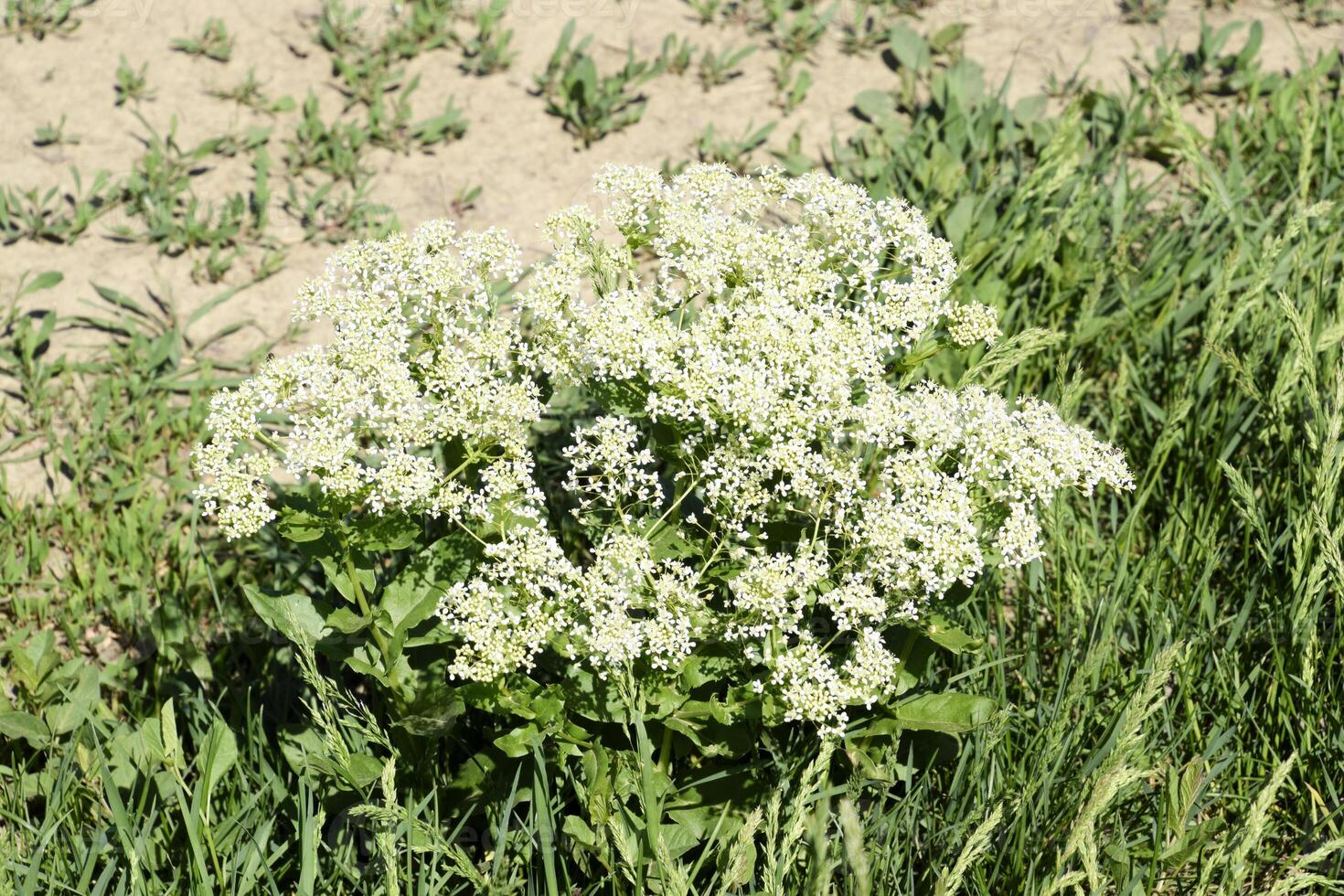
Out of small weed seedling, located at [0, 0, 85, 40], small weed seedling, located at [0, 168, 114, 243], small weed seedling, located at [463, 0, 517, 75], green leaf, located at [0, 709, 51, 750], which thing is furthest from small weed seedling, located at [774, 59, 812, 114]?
green leaf, located at [0, 709, 51, 750]

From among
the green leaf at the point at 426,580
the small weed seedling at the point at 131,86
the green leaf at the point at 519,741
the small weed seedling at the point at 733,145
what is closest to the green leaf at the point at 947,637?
the green leaf at the point at 519,741

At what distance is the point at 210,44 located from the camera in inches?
271

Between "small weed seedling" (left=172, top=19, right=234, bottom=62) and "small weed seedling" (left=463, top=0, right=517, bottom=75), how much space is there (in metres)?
1.34

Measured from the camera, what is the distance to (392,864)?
2.42 m

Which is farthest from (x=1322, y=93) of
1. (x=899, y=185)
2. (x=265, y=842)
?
(x=265, y=842)

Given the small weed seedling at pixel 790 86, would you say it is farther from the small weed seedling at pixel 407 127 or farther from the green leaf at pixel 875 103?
the small weed seedling at pixel 407 127

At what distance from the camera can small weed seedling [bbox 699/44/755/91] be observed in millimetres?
6805

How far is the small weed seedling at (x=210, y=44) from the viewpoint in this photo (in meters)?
6.83

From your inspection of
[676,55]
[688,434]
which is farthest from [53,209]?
[688,434]

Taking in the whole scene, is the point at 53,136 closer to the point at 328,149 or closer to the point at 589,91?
the point at 328,149

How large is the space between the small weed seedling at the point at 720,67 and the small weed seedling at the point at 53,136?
11.1 ft

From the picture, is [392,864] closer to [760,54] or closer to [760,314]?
[760,314]

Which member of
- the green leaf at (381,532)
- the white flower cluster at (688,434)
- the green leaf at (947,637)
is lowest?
the green leaf at (947,637)

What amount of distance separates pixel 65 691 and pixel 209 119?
3770mm
